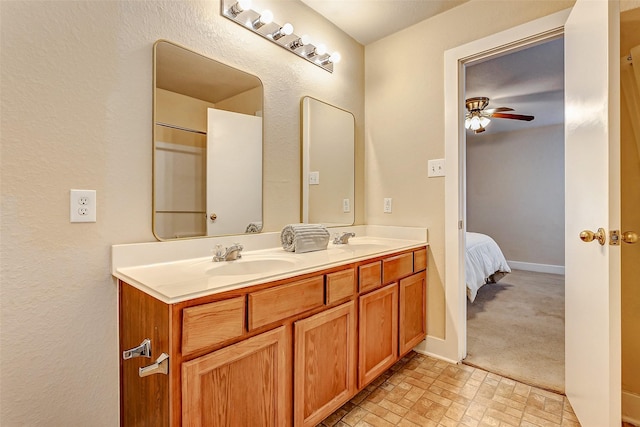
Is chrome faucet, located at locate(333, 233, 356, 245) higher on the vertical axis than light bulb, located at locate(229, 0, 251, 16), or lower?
lower

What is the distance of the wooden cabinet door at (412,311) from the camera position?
188cm

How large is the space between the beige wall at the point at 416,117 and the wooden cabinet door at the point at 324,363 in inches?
36.7

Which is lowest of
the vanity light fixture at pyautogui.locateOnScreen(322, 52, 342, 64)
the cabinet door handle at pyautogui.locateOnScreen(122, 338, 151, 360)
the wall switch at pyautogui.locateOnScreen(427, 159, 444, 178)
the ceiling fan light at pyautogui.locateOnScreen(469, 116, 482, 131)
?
the cabinet door handle at pyautogui.locateOnScreen(122, 338, 151, 360)

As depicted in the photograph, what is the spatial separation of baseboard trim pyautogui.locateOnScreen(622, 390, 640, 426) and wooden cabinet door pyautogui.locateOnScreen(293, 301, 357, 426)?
1329mm

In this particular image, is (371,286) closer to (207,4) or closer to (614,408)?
(614,408)

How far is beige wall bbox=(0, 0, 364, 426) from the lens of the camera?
102cm

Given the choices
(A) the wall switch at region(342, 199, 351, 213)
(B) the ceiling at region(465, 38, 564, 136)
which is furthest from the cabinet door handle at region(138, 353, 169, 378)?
(B) the ceiling at region(465, 38, 564, 136)

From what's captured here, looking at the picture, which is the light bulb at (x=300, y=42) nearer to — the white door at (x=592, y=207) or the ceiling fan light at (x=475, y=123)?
the white door at (x=592, y=207)

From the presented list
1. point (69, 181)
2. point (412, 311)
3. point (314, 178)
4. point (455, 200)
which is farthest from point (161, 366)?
point (455, 200)

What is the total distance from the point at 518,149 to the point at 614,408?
4668 mm

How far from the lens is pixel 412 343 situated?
6.49 ft

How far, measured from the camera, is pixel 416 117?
7.17 feet

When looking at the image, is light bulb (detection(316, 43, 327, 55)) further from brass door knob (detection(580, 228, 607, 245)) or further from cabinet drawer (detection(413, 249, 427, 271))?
brass door knob (detection(580, 228, 607, 245))

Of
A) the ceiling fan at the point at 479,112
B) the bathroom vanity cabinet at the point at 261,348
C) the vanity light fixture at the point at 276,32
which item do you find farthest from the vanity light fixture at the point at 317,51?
the ceiling fan at the point at 479,112
